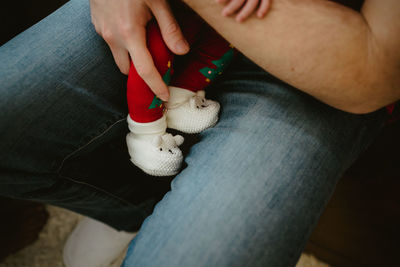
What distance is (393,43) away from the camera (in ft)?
1.30

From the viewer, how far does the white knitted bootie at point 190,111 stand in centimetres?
59

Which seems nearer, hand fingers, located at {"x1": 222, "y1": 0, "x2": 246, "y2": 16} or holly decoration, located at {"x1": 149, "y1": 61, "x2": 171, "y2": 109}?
hand fingers, located at {"x1": 222, "y1": 0, "x2": 246, "y2": 16}

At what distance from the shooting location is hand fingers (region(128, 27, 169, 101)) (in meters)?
0.51

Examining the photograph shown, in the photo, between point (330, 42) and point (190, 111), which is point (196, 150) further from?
point (330, 42)

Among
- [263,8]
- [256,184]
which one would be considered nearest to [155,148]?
[256,184]

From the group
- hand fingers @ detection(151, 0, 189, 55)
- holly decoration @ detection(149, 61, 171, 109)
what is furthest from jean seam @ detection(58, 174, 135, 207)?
hand fingers @ detection(151, 0, 189, 55)

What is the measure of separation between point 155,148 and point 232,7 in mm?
307

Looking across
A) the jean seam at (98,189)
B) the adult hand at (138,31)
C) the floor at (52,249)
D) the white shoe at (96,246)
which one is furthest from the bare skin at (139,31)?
the floor at (52,249)

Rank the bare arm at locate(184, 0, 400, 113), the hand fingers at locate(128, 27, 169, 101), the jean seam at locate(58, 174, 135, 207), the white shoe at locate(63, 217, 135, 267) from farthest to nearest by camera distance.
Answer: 1. the white shoe at locate(63, 217, 135, 267)
2. the jean seam at locate(58, 174, 135, 207)
3. the hand fingers at locate(128, 27, 169, 101)
4. the bare arm at locate(184, 0, 400, 113)

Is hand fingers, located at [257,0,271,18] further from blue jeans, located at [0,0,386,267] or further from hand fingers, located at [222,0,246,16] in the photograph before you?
blue jeans, located at [0,0,386,267]

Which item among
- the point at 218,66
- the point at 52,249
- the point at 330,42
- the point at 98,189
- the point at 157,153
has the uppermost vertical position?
the point at 330,42

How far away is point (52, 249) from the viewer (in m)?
1.02

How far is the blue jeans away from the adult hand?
63 mm

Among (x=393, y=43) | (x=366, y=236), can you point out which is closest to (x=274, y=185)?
(x=393, y=43)
